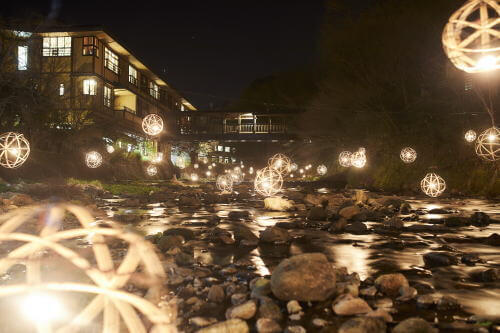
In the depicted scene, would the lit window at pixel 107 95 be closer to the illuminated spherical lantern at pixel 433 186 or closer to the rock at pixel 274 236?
the illuminated spherical lantern at pixel 433 186

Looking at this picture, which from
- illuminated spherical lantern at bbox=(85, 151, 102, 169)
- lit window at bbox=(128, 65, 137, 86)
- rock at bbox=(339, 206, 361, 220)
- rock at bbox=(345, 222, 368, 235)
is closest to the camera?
rock at bbox=(345, 222, 368, 235)

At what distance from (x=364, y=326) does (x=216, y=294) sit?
218 centimetres

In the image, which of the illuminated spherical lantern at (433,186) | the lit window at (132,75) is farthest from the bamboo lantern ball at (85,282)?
the lit window at (132,75)

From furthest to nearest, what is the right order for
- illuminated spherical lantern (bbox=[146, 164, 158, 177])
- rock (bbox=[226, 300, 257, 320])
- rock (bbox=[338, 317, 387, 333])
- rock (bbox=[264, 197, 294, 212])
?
illuminated spherical lantern (bbox=[146, 164, 158, 177]), rock (bbox=[264, 197, 294, 212]), rock (bbox=[226, 300, 257, 320]), rock (bbox=[338, 317, 387, 333])

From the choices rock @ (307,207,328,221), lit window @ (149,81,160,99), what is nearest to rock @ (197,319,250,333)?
rock @ (307,207,328,221)

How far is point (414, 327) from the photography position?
14.6ft

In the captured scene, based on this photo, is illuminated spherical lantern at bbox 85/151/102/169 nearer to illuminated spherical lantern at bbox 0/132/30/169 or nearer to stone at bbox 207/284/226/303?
illuminated spherical lantern at bbox 0/132/30/169

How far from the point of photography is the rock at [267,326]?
4.75m

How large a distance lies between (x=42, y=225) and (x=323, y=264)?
928cm

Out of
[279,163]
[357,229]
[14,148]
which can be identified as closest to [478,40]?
[357,229]

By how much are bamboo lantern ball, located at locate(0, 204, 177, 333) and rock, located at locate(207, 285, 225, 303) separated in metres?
0.67

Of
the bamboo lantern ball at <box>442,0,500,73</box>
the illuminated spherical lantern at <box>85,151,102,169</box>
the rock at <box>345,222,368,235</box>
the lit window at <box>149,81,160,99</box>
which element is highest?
the lit window at <box>149,81,160,99</box>

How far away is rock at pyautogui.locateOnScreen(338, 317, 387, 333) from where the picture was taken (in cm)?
455

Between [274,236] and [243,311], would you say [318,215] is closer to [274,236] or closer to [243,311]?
[274,236]
